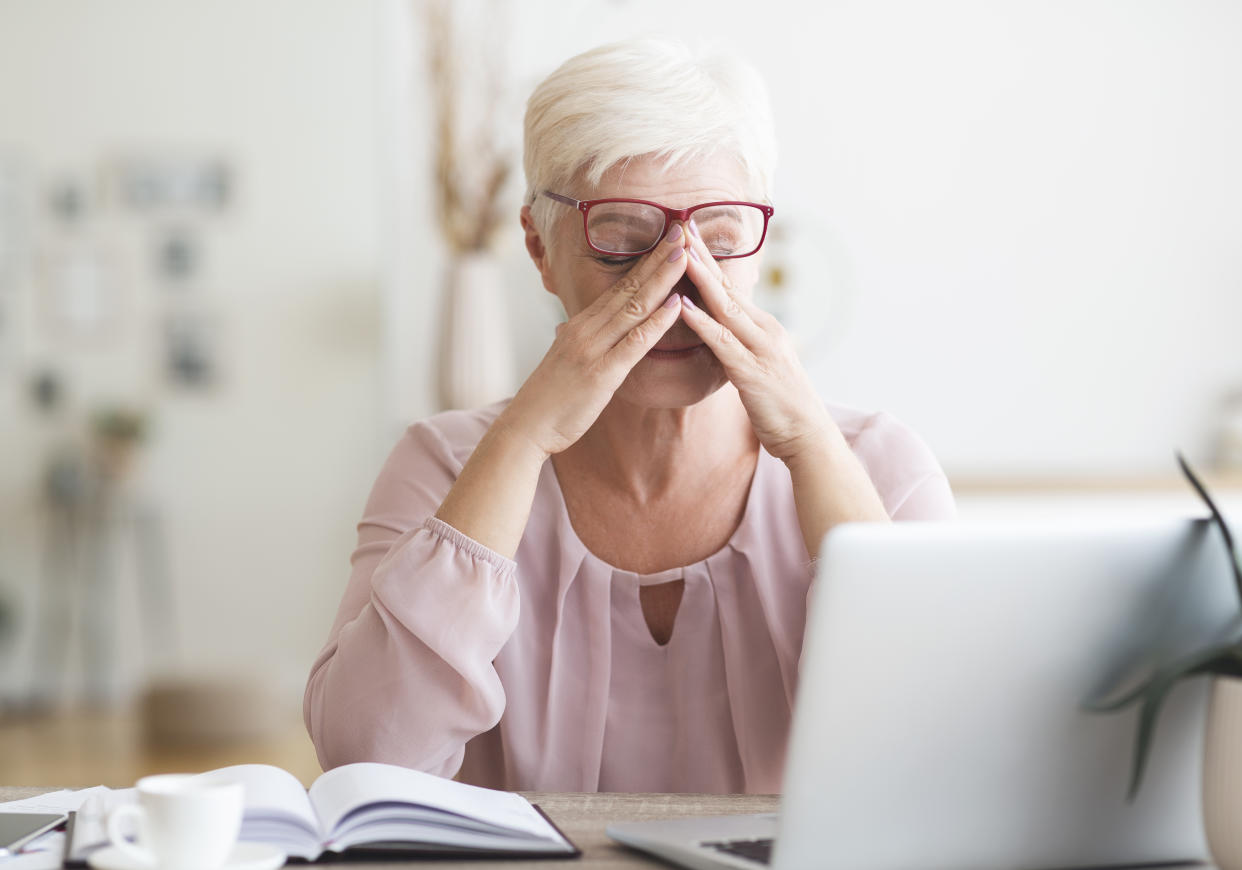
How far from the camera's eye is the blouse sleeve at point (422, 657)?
3.65 ft

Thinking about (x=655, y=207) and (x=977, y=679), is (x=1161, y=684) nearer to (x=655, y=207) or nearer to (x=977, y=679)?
(x=977, y=679)

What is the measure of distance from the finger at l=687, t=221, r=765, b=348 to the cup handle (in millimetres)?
731

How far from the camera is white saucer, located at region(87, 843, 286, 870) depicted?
2.47 feet

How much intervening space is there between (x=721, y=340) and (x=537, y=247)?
0.32 meters

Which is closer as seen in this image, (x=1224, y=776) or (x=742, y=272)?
(x=1224, y=776)

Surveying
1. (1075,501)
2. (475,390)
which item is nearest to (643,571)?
(475,390)

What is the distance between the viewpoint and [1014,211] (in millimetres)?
3377

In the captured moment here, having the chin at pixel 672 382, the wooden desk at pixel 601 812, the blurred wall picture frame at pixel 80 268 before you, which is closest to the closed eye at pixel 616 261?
the chin at pixel 672 382

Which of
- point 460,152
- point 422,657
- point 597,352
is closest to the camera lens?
point 422,657

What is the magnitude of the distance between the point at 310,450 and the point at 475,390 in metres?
1.39

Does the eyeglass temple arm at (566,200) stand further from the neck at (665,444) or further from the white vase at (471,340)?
the white vase at (471,340)

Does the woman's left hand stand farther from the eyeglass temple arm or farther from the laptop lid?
the laptop lid

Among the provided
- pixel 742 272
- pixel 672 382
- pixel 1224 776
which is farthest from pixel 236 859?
pixel 742 272

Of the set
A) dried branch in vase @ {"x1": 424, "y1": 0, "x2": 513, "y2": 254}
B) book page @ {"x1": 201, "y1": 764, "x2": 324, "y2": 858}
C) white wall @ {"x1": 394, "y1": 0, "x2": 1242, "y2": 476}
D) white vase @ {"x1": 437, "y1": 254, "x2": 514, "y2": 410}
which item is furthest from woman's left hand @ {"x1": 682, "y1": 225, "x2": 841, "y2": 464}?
white wall @ {"x1": 394, "y1": 0, "x2": 1242, "y2": 476}
